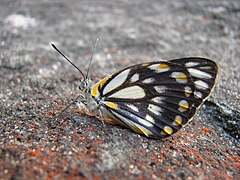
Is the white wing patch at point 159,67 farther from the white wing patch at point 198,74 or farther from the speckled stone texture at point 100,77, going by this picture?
the speckled stone texture at point 100,77

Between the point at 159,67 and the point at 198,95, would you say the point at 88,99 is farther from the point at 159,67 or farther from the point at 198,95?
the point at 198,95

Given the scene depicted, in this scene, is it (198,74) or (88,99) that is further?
(88,99)

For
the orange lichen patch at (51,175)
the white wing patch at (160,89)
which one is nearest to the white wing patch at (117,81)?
the white wing patch at (160,89)

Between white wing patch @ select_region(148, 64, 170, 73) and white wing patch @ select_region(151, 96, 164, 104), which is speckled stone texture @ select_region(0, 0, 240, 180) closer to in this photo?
white wing patch @ select_region(151, 96, 164, 104)

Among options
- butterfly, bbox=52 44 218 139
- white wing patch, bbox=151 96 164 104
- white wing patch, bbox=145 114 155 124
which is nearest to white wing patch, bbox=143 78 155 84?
butterfly, bbox=52 44 218 139

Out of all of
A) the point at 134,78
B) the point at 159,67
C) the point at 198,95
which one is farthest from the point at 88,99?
the point at 198,95

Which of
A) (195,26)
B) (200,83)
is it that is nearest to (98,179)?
(200,83)

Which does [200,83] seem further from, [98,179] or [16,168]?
[16,168]

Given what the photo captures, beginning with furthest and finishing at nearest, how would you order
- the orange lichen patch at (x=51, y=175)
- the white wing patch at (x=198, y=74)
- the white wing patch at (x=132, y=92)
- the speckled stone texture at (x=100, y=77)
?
the white wing patch at (x=132, y=92)
the white wing patch at (x=198, y=74)
the speckled stone texture at (x=100, y=77)
the orange lichen patch at (x=51, y=175)
